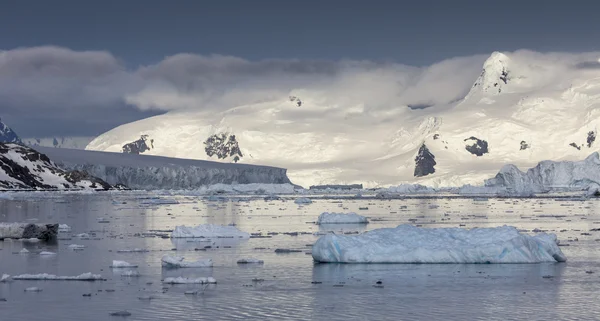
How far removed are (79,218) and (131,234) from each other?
11.7 m

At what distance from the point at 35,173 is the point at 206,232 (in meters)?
86.8

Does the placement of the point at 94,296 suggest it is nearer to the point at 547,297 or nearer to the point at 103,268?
the point at 103,268

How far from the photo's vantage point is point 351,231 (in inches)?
1227

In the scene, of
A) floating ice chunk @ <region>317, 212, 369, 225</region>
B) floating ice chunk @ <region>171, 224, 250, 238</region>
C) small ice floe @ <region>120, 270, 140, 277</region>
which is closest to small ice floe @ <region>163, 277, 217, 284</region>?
small ice floe @ <region>120, 270, 140, 277</region>

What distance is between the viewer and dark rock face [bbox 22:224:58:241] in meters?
27.2

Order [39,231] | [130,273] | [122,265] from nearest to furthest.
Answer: [130,273]
[122,265]
[39,231]

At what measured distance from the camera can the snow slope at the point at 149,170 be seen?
125m

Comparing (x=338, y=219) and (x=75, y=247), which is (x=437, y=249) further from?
(x=338, y=219)

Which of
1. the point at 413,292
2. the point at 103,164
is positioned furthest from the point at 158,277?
the point at 103,164

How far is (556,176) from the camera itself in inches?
4560

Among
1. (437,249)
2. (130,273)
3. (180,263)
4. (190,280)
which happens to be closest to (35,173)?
(180,263)

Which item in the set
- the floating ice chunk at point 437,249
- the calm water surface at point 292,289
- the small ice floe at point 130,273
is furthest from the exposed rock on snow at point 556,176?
the small ice floe at point 130,273

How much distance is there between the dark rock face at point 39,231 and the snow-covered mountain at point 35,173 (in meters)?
78.7

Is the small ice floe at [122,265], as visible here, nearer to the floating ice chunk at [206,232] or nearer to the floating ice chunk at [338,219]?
the floating ice chunk at [206,232]
